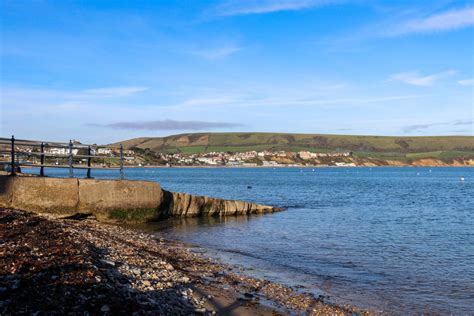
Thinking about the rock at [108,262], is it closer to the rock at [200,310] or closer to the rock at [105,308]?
the rock at [200,310]

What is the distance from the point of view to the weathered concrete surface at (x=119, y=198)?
1830cm

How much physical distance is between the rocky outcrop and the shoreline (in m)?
8.71

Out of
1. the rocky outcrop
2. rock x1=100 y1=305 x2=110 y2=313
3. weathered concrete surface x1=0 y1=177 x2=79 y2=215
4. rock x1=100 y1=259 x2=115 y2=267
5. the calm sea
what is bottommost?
the calm sea

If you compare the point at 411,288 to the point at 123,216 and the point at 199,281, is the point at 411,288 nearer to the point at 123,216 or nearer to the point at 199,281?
the point at 199,281

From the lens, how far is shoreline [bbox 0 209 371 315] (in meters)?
6.62

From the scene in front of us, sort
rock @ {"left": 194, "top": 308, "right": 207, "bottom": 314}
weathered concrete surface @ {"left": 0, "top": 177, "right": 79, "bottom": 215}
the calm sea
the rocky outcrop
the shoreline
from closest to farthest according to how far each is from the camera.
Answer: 1. the shoreline
2. rock @ {"left": 194, "top": 308, "right": 207, "bottom": 314}
3. the calm sea
4. weathered concrete surface @ {"left": 0, "top": 177, "right": 79, "bottom": 215}
5. the rocky outcrop

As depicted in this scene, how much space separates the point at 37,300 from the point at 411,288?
349 inches

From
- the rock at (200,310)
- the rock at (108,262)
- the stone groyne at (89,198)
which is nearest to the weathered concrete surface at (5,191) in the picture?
the stone groyne at (89,198)

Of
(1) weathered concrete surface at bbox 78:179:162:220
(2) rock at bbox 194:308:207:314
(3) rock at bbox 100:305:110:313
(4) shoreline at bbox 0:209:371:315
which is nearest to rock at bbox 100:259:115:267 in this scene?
(4) shoreline at bbox 0:209:371:315

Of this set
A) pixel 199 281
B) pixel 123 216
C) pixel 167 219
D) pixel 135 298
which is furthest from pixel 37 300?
pixel 167 219

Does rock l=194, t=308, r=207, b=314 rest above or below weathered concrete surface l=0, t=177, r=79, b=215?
below

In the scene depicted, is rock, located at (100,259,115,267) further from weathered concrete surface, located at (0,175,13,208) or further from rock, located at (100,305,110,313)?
weathered concrete surface, located at (0,175,13,208)

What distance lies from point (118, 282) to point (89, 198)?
11.2 meters

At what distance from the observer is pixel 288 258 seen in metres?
14.9
